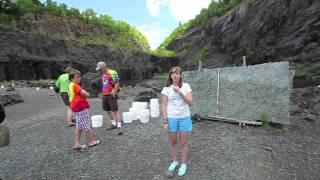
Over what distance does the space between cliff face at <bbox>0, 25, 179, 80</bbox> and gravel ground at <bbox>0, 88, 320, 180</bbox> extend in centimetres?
4198

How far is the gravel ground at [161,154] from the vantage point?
6238 millimetres

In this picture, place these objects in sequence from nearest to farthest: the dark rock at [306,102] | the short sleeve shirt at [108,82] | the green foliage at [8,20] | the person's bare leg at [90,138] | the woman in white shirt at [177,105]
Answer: the woman in white shirt at [177,105] < the person's bare leg at [90,138] < the short sleeve shirt at [108,82] < the dark rock at [306,102] < the green foliage at [8,20]

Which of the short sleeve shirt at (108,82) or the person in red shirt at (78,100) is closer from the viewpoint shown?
the person in red shirt at (78,100)

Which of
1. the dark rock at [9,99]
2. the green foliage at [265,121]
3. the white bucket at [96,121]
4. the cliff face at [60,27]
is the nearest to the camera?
the green foliage at [265,121]

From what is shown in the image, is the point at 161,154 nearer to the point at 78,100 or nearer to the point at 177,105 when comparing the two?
the point at 177,105

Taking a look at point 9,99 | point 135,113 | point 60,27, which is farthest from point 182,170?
point 60,27

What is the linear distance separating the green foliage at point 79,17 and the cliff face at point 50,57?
20.9ft


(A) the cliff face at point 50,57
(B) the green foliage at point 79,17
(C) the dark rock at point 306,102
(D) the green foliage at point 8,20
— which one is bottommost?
(C) the dark rock at point 306,102

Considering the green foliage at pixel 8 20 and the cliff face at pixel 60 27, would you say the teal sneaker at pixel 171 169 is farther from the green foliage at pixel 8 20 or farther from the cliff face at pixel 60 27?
the green foliage at pixel 8 20

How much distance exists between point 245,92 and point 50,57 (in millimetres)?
50940

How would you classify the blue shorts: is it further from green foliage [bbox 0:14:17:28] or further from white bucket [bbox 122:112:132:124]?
green foliage [bbox 0:14:17:28]

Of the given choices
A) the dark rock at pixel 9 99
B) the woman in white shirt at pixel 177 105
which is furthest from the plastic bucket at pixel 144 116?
the dark rock at pixel 9 99

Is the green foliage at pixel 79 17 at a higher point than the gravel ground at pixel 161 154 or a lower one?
higher

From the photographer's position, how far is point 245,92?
966 cm
